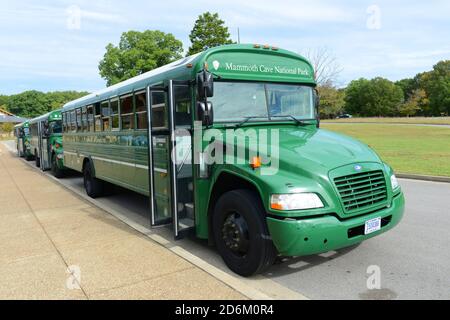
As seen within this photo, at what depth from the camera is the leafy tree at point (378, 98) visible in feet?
310

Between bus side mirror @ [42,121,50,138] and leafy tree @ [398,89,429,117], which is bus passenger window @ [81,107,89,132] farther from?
leafy tree @ [398,89,429,117]

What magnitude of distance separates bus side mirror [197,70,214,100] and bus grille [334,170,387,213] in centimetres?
169

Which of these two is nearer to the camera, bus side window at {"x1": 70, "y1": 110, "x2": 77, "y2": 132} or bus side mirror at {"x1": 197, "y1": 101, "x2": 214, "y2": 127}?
bus side mirror at {"x1": 197, "y1": 101, "x2": 214, "y2": 127}

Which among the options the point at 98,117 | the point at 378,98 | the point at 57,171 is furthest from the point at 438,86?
the point at 98,117

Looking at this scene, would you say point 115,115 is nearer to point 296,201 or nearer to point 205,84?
point 205,84

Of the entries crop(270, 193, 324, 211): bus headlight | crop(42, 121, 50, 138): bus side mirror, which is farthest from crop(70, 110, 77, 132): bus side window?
crop(270, 193, 324, 211): bus headlight

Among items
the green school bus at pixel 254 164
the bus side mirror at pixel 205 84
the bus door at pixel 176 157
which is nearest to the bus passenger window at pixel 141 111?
the green school bus at pixel 254 164

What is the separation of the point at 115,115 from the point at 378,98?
97377 millimetres

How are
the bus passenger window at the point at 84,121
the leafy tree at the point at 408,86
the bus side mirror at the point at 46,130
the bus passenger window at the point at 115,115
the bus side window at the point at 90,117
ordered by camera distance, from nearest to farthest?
1. the bus passenger window at the point at 115,115
2. the bus side window at the point at 90,117
3. the bus passenger window at the point at 84,121
4. the bus side mirror at the point at 46,130
5. the leafy tree at the point at 408,86

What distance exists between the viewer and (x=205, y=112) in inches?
169

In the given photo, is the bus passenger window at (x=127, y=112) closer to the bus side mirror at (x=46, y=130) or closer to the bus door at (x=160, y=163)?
the bus door at (x=160, y=163)

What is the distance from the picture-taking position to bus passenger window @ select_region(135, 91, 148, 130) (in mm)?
6193

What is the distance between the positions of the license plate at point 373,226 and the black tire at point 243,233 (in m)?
0.98

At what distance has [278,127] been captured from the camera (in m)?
4.96
